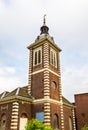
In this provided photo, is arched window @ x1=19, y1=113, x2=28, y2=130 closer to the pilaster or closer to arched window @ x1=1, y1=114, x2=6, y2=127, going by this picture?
the pilaster

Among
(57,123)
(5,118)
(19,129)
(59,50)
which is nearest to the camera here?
(19,129)

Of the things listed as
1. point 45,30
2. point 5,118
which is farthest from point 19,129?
point 45,30

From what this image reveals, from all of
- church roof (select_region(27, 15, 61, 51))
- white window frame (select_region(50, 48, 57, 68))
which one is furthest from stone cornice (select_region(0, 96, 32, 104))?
church roof (select_region(27, 15, 61, 51))

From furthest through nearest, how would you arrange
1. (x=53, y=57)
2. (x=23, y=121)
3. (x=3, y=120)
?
(x=53, y=57) < (x=3, y=120) < (x=23, y=121)

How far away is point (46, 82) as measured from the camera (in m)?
26.8

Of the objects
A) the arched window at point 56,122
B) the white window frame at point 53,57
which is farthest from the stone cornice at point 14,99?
the white window frame at point 53,57

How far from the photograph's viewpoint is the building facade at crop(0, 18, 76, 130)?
24359mm

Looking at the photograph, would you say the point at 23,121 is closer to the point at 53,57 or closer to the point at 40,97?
the point at 40,97

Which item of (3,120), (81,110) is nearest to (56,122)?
(3,120)

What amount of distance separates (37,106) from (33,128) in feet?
23.9

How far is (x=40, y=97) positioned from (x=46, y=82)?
7.89ft

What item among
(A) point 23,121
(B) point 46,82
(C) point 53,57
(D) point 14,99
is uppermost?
(C) point 53,57

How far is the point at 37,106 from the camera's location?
1031 inches

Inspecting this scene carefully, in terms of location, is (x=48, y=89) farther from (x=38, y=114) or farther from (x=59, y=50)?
(x=59, y=50)
